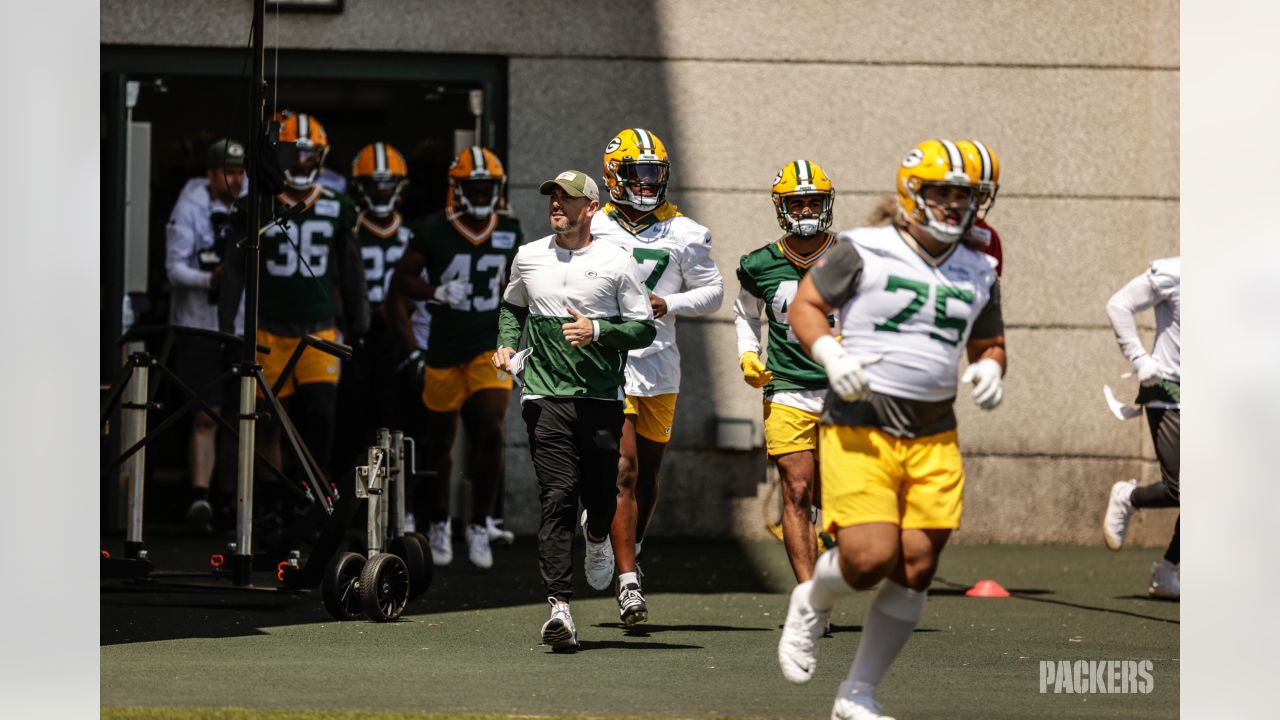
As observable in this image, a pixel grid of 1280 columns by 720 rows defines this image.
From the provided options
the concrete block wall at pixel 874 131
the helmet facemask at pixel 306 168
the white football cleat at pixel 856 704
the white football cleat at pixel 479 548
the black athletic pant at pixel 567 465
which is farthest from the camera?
the concrete block wall at pixel 874 131

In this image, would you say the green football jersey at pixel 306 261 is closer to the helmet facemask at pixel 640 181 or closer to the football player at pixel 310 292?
the football player at pixel 310 292

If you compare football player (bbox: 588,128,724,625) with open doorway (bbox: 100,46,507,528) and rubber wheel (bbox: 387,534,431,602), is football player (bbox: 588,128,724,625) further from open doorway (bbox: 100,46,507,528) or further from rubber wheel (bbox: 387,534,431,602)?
open doorway (bbox: 100,46,507,528)

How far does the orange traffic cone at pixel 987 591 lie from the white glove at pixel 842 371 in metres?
4.77

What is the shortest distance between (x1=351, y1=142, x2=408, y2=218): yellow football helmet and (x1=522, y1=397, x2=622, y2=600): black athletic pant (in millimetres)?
4575

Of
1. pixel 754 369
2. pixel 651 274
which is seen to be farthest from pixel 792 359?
pixel 651 274

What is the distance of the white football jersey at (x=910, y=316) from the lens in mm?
6570

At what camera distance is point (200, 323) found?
1308 centimetres

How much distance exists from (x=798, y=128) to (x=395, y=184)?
2575 mm

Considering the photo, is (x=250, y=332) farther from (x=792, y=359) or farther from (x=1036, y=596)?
(x=1036, y=596)

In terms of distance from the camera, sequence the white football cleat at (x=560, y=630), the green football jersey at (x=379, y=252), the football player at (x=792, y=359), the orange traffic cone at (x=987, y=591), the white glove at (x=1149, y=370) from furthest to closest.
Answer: the green football jersey at (x=379, y=252) < the orange traffic cone at (x=987, y=591) < the white glove at (x=1149, y=370) < the football player at (x=792, y=359) < the white football cleat at (x=560, y=630)

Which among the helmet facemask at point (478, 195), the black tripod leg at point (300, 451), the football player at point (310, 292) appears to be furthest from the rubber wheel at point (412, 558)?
the helmet facemask at point (478, 195)

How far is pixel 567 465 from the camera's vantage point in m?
8.46

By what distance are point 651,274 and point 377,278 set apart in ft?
12.8

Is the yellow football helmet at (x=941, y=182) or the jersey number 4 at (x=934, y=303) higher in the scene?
the yellow football helmet at (x=941, y=182)
